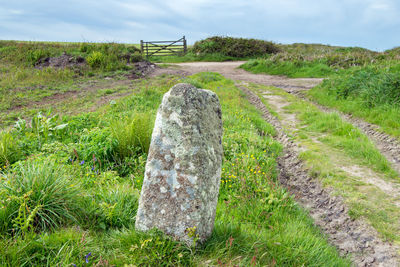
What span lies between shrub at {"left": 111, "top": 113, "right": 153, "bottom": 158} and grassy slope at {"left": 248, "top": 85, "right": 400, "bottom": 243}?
11.8 feet

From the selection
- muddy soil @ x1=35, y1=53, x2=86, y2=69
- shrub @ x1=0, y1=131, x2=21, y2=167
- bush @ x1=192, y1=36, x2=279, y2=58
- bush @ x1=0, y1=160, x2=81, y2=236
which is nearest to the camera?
bush @ x1=0, y1=160, x2=81, y2=236

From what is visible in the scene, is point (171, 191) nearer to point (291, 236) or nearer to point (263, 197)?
point (291, 236)

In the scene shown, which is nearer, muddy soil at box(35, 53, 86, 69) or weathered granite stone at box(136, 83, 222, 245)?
weathered granite stone at box(136, 83, 222, 245)

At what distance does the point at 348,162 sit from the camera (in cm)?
626

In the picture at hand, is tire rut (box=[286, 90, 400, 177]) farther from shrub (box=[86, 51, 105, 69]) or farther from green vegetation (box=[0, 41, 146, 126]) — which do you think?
shrub (box=[86, 51, 105, 69])

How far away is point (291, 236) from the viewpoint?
3314mm

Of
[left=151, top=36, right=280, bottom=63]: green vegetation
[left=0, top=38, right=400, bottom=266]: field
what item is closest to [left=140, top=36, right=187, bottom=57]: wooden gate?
[left=151, top=36, right=280, bottom=63]: green vegetation

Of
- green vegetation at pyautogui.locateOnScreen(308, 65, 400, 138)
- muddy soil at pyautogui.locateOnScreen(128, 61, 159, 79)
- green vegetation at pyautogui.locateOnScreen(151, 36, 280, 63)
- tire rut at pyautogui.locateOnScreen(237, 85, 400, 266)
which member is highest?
green vegetation at pyautogui.locateOnScreen(151, 36, 280, 63)

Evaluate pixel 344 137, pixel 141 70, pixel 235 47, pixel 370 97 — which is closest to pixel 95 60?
pixel 141 70

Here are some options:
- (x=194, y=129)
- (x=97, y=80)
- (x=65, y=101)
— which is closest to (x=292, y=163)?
(x=194, y=129)

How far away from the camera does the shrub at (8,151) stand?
500 centimetres

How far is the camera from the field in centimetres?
268

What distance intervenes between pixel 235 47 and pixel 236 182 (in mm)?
28531

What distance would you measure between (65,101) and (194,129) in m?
11.0
